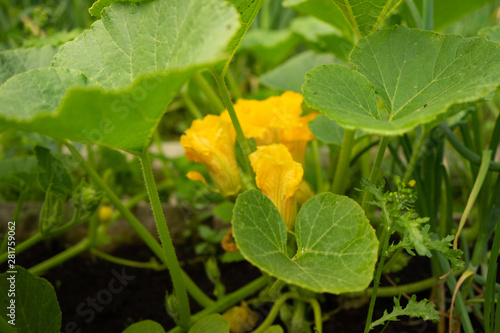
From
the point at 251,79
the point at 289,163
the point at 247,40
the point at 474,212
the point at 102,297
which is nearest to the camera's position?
the point at 289,163

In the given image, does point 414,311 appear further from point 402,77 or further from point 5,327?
point 5,327

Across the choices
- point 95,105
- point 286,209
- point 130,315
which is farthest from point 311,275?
point 130,315

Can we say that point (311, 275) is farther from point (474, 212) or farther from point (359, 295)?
point (474, 212)

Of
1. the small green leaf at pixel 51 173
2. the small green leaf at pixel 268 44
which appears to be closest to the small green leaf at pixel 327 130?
the small green leaf at pixel 51 173

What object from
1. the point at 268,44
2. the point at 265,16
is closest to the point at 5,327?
the point at 268,44

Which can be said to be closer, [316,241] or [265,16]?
[316,241]

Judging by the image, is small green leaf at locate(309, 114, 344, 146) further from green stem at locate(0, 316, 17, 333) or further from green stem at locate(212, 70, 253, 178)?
green stem at locate(0, 316, 17, 333)

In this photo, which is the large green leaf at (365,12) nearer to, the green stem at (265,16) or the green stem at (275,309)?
the green stem at (275,309)
